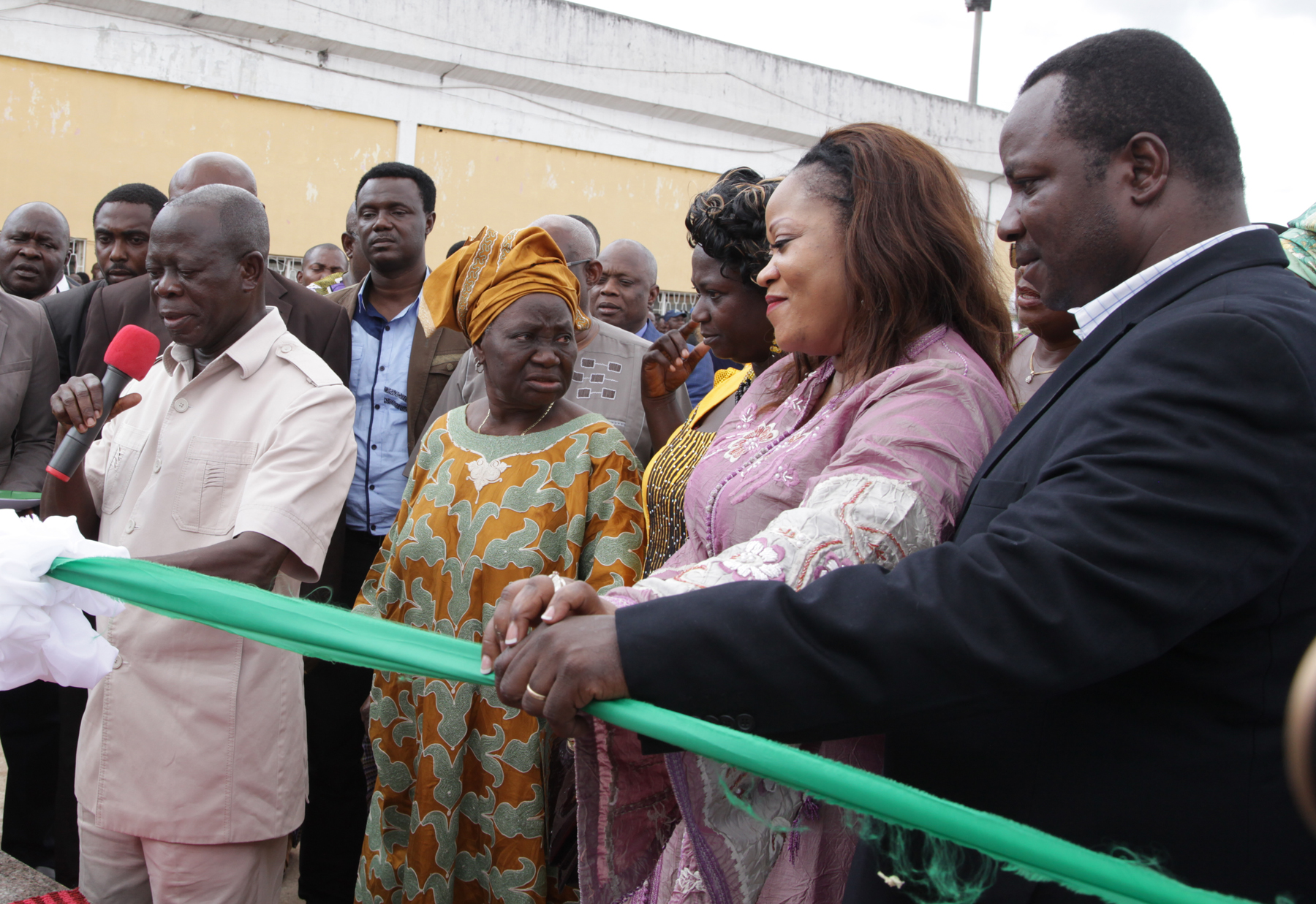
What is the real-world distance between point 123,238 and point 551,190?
1155 centimetres

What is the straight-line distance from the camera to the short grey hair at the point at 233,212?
9.64 feet

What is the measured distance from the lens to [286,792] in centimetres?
280

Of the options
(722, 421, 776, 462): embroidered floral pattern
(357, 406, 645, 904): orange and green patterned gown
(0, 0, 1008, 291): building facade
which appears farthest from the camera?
(0, 0, 1008, 291): building facade

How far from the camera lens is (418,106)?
47.5ft

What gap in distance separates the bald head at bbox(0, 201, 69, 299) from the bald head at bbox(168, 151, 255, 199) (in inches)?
71.4

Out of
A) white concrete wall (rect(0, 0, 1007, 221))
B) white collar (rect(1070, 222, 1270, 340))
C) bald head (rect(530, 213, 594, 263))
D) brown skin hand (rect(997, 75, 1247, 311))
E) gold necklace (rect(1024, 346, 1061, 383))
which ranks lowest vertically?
gold necklace (rect(1024, 346, 1061, 383))

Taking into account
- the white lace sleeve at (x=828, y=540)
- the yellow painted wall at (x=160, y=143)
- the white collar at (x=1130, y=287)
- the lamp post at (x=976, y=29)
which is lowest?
the white lace sleeve at (x=828, y=540)

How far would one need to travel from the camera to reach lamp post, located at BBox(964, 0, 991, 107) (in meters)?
23.5

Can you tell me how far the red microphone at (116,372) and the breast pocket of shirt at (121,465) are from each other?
0.86ft

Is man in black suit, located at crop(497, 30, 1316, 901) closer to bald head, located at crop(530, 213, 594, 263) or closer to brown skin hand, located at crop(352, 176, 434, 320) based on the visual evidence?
→ brown skin hand, located at crop(352, 176, 434, 320)

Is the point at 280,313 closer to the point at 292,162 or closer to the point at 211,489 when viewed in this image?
the point at 211,489

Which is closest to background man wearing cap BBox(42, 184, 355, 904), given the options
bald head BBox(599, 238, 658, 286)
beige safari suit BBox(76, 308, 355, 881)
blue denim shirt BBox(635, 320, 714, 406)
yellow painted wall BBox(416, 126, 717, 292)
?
beige safari suit BBox(76, 308, 355, 881)

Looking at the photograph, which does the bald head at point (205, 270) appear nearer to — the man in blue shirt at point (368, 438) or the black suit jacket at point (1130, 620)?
the man in blue shirt at point (368, 438)

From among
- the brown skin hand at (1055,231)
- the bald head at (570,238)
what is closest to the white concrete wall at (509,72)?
the bald head at (570,238)
